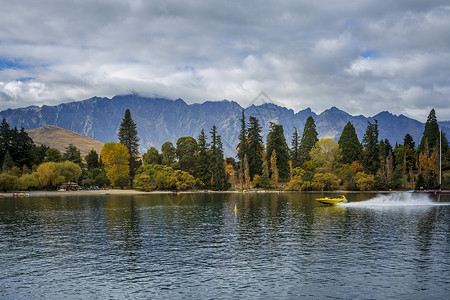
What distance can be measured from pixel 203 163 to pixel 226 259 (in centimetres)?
11969

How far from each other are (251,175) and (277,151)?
15690 mm

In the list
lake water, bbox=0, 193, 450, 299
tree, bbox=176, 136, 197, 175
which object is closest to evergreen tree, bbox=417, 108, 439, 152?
tree, bbox=176, 136, 197, 175

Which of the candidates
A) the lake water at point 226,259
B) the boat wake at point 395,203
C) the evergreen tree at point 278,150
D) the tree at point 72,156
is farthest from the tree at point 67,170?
the boat wake at point 395,203

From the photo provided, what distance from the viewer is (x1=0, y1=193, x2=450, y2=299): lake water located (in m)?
24.0

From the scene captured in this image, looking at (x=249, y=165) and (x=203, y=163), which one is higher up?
(x=203, y=163)

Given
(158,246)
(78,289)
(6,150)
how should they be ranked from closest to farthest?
(78,289)
(158,246)
(6,150)

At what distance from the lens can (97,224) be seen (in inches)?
2099

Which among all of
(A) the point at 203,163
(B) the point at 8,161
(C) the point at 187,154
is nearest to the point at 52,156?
(B) the point at 8,161

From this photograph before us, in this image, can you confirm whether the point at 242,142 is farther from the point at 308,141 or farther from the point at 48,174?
the point at 48,174

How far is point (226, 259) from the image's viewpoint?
3186 cm

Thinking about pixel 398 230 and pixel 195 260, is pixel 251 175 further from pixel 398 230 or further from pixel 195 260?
pixel 195 260

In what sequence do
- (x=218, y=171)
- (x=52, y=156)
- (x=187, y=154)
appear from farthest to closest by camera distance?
(x=52, y=156)
(x=187, y=154)
(x=218, y=171)

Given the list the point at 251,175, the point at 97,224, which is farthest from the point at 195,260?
the point at 251,175

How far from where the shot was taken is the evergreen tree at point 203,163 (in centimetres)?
15062
